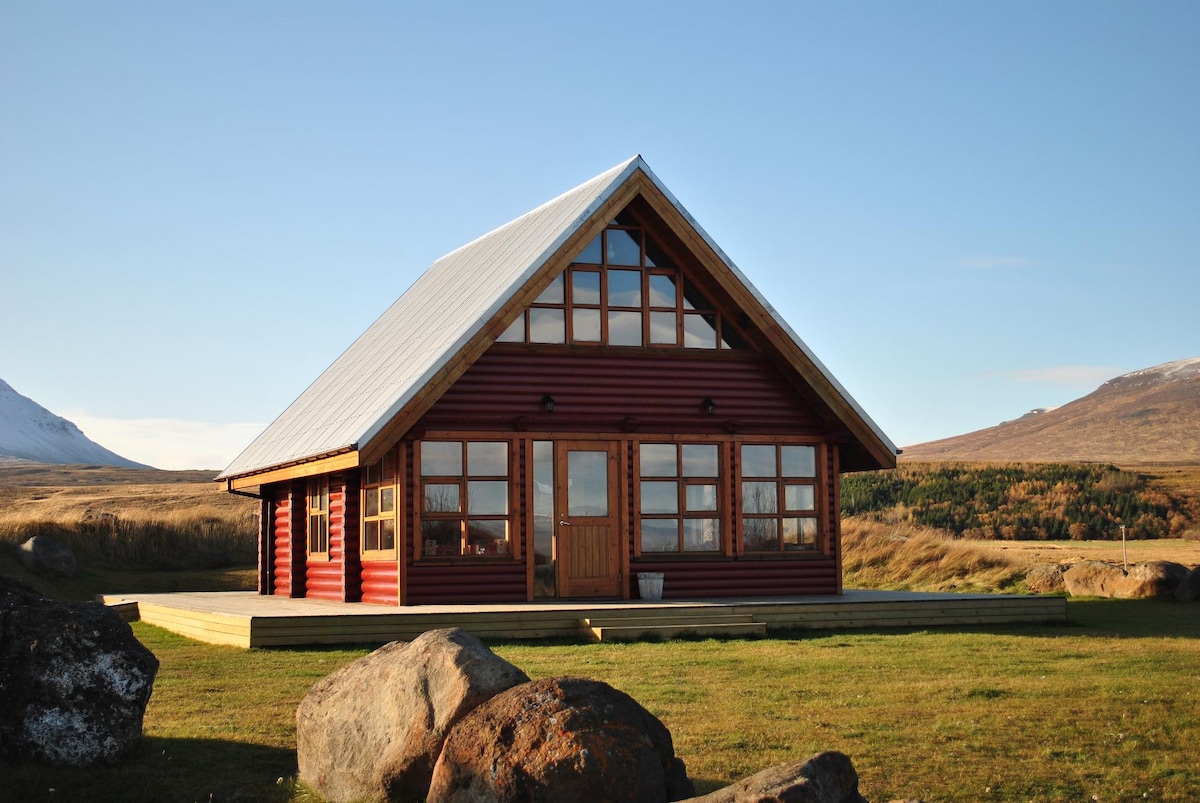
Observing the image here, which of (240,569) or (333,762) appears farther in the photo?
(240,569)

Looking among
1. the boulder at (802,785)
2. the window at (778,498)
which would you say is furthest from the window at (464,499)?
the boulder at (802,785)

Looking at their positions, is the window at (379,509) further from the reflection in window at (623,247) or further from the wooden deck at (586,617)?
the reflection in window at (623,247)

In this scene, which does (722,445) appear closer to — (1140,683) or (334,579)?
(334,579)

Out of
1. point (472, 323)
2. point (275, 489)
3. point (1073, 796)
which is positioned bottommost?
point (1073, 796)

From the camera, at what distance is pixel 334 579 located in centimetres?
2008

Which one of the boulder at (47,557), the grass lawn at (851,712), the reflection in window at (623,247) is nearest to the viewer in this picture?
the grass lawn at (851,712)

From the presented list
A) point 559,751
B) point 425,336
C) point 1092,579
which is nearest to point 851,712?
point 559,751

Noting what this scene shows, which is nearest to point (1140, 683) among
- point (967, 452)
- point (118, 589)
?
point (118, 589)

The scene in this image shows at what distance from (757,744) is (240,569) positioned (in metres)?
26.4

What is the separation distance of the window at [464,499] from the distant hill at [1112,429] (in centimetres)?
10684

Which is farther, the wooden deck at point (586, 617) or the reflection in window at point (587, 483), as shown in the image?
the reflection in window at point (587, 483)

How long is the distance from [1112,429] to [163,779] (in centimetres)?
15034

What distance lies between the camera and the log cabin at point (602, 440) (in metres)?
17.9

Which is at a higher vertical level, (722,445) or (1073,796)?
(722,445)
